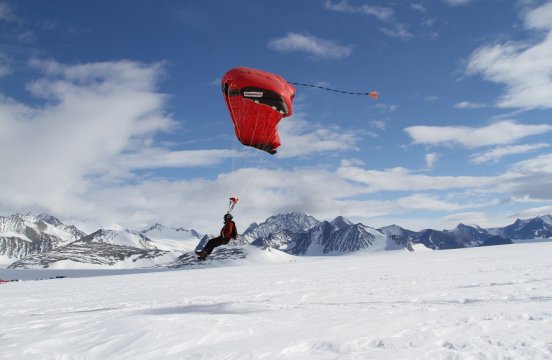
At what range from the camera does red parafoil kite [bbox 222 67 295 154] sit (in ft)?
46.7

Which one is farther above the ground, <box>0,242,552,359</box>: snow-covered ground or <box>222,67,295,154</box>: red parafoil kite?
<box>222,67,295,154</box>: red parafoil kite

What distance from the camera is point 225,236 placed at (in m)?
13.4

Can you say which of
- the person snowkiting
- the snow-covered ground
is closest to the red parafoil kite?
the person snowkiting

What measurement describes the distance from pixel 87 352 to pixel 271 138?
10035mm

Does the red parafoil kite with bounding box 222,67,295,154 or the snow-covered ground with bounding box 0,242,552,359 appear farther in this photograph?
the red parafoil kite with bounding box 222,67,295,154

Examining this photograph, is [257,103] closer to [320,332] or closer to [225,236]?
[225,236]

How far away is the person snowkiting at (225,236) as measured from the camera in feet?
43.8

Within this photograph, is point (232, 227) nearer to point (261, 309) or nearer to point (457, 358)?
point (261, 309)

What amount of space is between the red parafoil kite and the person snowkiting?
3525mm

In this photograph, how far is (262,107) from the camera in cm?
1448

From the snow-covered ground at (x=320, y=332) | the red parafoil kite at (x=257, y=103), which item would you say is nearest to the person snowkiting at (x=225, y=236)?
the snow-covered ground at (x=320, y=332)

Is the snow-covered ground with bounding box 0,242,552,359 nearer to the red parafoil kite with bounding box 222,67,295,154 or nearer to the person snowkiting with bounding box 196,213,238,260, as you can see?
the person snowkiting with bounding box 196,213,238,260

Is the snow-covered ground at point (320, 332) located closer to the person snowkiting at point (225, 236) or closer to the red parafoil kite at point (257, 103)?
the person snowkiting at point (225, 236)

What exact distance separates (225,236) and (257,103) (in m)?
4.85
